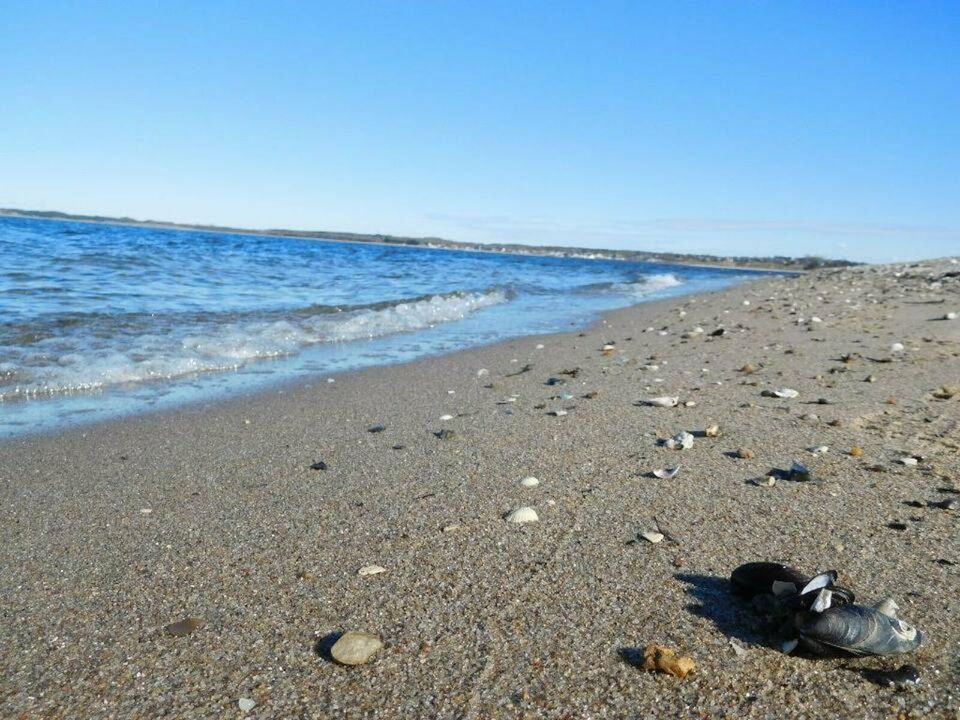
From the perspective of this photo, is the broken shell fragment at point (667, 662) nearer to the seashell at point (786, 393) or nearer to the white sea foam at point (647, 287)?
the seashell at point (786, 393)

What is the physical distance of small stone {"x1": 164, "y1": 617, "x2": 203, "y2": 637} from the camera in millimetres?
2178

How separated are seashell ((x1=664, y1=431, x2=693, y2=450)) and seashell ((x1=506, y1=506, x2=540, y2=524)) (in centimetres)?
131

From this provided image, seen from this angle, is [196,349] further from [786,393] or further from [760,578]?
[760,578]

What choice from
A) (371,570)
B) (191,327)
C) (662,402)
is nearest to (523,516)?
(371,570)

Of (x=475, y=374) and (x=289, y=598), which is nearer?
(x=289, y=598)

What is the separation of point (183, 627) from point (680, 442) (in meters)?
2.77

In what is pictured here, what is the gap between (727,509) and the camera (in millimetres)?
3088

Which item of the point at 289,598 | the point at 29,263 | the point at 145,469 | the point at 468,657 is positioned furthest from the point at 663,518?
the point at 29,263

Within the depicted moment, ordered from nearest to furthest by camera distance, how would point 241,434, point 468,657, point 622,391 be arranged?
point 468,657, point 241,434, point 622,391

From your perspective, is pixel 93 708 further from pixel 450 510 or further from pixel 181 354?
pixel 181 354

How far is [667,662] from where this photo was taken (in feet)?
6.38

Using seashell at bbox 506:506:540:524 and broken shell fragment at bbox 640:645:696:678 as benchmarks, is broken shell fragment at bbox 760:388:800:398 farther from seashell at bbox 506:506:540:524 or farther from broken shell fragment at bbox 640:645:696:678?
broken shell fragment at bbox 640:645:696:678

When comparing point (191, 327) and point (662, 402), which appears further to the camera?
point (191, 327)

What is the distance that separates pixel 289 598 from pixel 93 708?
661mm
